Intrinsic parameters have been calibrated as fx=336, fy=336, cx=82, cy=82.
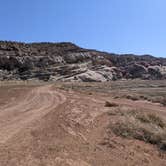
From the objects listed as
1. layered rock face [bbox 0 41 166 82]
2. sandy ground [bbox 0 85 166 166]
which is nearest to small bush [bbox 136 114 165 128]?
sandy ground [bbox 0 85 166 166]

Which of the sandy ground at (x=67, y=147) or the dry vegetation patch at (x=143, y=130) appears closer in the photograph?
the sandy ground at (x=67, y=147)

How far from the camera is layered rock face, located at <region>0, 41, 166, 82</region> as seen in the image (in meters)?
96.9

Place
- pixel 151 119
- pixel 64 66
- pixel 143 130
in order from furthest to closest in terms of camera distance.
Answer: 1. pixel 64 66
2. pixel 151 119
3. pixel 143 130

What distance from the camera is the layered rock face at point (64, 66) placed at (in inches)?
3814

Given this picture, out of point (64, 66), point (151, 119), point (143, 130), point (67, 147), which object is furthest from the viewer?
point (64, 66)

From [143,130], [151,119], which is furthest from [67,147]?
[151,119]

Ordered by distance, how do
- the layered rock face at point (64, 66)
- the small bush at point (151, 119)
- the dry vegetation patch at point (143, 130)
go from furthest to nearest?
the layered rock face at point (64, 66)
the small bush at point (151, 119)
the dry vegetation patch at point (143, 130)

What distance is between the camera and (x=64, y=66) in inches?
→ 4053

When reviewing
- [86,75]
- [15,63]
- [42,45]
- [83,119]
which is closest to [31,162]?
[83,119]

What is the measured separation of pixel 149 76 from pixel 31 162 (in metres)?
101

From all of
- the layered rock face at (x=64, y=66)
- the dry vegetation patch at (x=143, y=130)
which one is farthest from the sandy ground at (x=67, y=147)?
the layered rock face at (x=64, y=66)

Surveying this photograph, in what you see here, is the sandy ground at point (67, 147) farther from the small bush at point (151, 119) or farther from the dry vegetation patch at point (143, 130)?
the small bush at point (151, 119)

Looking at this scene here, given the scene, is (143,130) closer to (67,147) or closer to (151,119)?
(151,119)

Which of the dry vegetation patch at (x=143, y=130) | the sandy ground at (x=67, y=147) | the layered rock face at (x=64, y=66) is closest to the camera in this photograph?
the sandy ground at (x=67, y=147)
